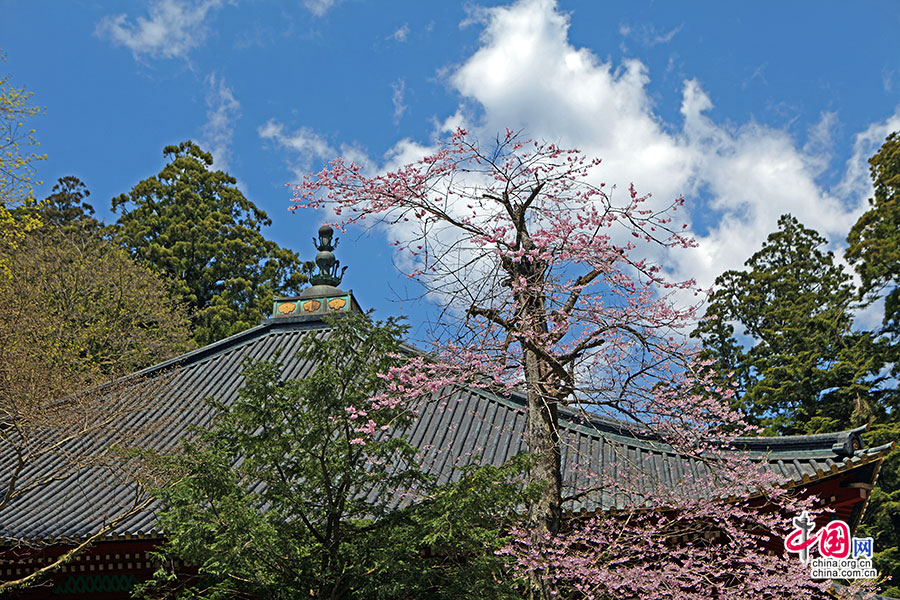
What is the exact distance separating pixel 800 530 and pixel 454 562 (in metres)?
3.32

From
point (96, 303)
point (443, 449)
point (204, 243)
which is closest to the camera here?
point (443, 449)

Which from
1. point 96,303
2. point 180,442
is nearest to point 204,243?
point 96,303

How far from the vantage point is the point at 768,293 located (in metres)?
26.1

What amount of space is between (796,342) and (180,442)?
63.7ft

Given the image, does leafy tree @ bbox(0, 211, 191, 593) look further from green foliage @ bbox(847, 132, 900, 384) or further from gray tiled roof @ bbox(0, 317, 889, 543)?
green foliage @ bbox(847, 132, 900, 384)

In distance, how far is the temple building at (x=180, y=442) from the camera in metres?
8.15

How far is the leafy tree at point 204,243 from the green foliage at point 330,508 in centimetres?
1987

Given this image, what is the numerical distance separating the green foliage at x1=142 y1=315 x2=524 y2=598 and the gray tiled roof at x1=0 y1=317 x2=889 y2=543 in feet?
3.01

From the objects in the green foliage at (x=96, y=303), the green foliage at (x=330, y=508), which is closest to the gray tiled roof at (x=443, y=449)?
the green foliage at (x=330, y=508)

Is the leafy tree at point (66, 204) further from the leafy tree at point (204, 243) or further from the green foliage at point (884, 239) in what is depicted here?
the green foliage at point (884, 239)

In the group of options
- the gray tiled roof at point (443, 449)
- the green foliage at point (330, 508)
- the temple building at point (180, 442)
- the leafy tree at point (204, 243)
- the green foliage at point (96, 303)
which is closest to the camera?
→ the green foliage at point (330, 508)

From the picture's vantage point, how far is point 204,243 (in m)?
27.8

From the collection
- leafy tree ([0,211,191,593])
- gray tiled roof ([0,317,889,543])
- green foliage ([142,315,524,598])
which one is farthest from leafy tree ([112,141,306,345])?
green foliage ([142,315,524,598])

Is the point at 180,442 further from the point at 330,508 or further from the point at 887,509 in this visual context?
the point at 887,509
